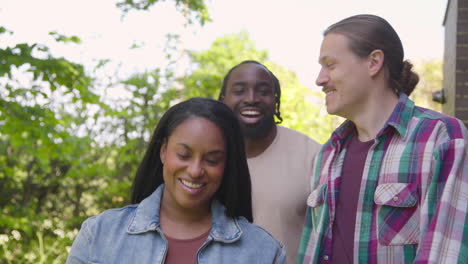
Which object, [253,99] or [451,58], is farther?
[451,58]

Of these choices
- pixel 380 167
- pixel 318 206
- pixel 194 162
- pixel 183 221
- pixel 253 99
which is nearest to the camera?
pixel 194 162

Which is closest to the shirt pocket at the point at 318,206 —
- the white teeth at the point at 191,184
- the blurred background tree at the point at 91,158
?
the white teeth at the point at 191,184

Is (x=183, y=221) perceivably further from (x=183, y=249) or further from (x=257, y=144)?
(x=257, y=144)

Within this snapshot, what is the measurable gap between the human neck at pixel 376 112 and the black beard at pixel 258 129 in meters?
0.77

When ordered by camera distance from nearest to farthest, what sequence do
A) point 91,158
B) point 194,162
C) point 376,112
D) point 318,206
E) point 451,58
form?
point 194,162
point 376,112
point 318,206
point 451,58
point 91,158

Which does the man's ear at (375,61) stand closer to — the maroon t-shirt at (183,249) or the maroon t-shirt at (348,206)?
the maroon t-shirt at (348,206)

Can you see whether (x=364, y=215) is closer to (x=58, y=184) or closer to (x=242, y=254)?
(x=242, y=254)

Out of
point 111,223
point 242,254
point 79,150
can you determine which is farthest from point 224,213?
point 79,150

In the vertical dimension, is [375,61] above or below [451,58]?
below

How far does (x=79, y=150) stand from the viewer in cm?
743

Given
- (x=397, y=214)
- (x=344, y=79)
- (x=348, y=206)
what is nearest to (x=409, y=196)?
(x=397, y=214)

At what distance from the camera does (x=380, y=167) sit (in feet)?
7.63

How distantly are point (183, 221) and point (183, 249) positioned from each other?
0.14m

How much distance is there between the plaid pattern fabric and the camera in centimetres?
200
